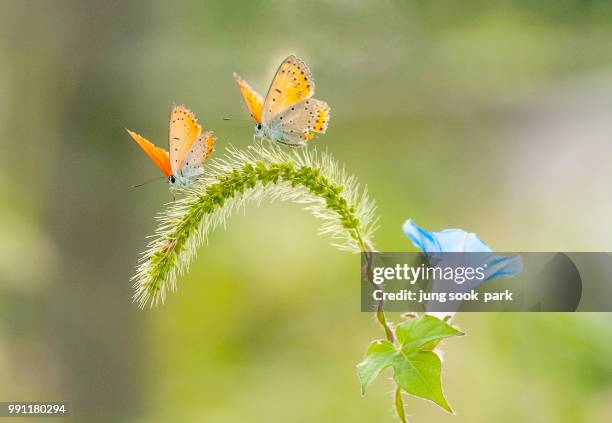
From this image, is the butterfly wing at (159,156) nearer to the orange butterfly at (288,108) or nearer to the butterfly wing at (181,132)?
the butterfly wing at (181,132)

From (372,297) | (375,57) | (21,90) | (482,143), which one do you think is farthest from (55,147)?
(372,297)

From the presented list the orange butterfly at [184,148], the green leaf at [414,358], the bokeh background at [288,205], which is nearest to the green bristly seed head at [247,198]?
the green leaf at [414,358]

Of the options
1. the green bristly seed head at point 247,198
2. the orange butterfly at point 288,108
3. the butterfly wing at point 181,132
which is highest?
the orange butterfly at point 288,108

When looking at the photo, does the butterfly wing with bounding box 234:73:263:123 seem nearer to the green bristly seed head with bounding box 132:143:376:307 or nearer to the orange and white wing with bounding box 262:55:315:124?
the orange and white wing with bounding box 262:55:315:124

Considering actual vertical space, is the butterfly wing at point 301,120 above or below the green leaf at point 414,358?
above

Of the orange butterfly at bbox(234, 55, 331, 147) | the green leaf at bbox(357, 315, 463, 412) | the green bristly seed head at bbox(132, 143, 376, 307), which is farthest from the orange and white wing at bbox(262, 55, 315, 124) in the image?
the green leaf at bbox(357, 315, 463, 412)

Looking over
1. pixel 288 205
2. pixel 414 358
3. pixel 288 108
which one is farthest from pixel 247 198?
pixel 288 205

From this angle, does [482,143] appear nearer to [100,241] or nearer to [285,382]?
[285,382]

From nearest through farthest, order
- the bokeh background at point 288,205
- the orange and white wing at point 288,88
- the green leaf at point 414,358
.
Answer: the green leaf at point 414,358
the orange and white wing at point 288,88
the bokeh background at point 288,205
